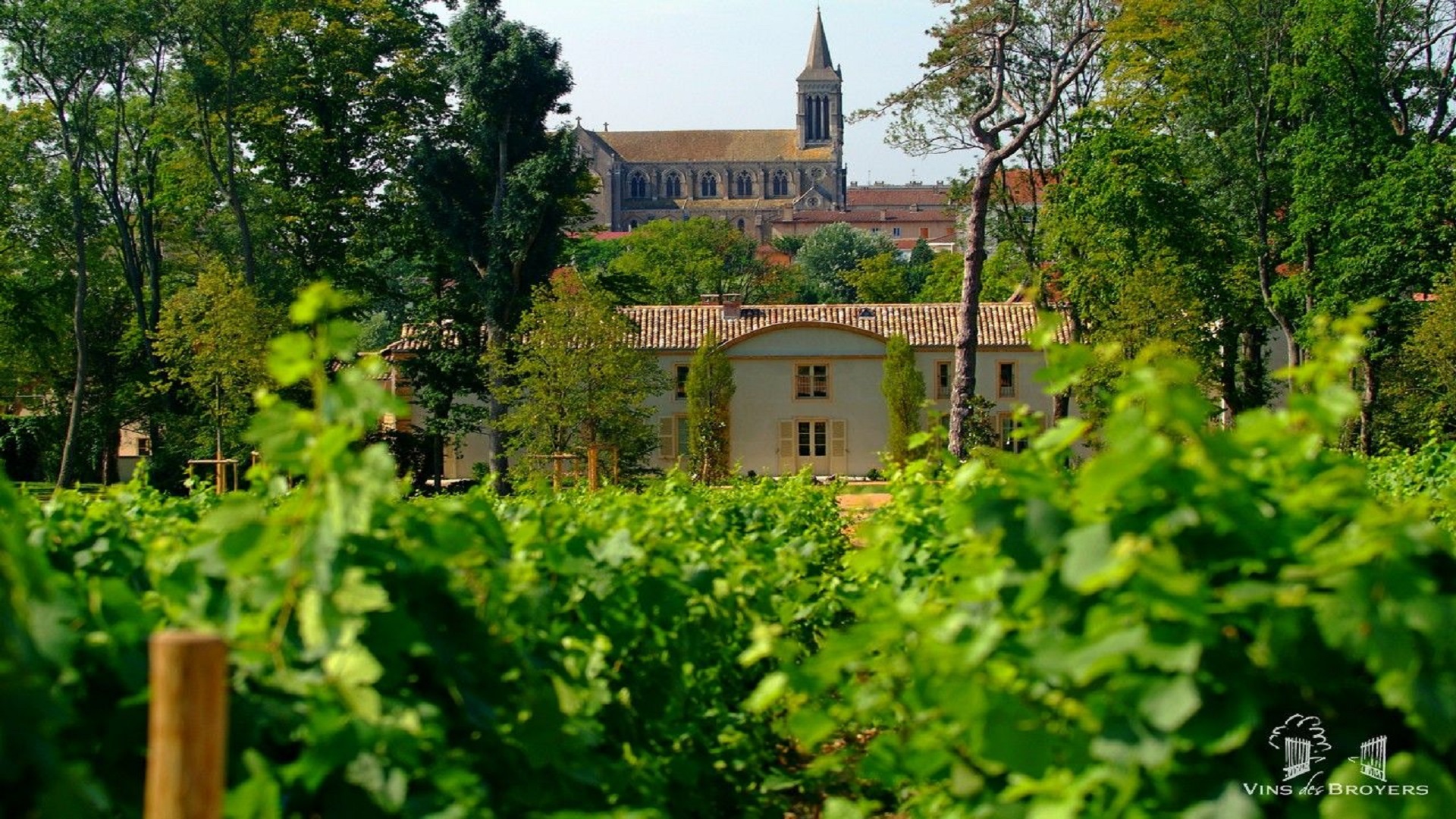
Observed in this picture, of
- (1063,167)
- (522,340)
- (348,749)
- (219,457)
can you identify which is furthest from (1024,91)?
(348,749)

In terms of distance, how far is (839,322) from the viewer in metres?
44.9

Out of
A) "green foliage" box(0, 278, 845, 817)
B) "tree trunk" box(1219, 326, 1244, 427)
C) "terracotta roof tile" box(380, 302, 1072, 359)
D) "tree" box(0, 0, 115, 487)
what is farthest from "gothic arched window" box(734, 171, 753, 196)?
"green foliage" box(0, 278, 845, 817)

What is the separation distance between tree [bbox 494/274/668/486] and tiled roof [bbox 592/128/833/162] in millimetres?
130064

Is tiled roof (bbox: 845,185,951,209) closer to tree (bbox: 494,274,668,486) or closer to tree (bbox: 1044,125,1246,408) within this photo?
tree (bbox: 1044,125,1246,408)

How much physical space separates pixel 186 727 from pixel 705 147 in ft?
528

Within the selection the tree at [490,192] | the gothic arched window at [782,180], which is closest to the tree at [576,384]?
the tree at [490,192]

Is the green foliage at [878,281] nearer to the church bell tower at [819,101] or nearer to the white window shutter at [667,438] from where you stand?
the white window shutter at [667,438]

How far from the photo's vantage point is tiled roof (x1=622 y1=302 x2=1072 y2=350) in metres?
44.0

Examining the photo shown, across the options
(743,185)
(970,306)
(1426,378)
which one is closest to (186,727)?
(970,306)

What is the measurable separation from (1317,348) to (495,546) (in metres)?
1.72

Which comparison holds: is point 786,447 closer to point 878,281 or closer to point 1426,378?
point 1426,378

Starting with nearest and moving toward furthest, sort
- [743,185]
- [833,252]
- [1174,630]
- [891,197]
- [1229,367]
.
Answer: [1174,630], [1229,367], [833,252], [743,185], [891,197]

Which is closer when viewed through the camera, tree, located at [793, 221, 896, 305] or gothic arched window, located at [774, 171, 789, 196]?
tree, located at [793, 221, 896, 305]

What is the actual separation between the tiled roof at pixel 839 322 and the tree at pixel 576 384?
38.1 ft
